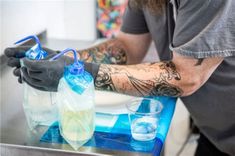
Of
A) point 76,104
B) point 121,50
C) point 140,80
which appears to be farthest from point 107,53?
point 76,104

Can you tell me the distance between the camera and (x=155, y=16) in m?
1.17

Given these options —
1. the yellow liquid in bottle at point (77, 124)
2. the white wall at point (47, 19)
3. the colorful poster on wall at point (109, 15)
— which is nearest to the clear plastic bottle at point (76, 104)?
the yellow liquid in bottle at point (77, 124)

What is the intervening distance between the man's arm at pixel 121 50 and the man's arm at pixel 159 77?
30cm

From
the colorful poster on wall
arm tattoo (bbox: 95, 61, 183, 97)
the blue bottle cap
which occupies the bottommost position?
the colorful poster on wall

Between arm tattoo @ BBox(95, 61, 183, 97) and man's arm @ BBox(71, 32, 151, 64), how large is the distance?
0.97 feet

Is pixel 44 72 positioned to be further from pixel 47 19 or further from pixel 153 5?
pixel 47 19

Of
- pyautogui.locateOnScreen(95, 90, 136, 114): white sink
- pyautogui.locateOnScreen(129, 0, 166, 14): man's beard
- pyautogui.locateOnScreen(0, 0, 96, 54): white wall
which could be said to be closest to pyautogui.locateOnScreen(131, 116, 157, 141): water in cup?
pyautogui.locateOnScreen(95, 90, 136, 114): white sink

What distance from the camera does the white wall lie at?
135 cm

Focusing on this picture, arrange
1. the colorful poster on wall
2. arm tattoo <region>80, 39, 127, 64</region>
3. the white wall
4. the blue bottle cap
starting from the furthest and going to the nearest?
1. the colorful poster on wall
2. the white wall
3. arm tattoo <region>80, 39, 127, 64</region>
4. the blue bottle cap

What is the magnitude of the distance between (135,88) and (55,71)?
0.22 m

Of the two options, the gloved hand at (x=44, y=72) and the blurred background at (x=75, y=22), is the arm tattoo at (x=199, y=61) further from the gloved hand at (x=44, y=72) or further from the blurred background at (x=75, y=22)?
the blurred background at (x=75, y=22)

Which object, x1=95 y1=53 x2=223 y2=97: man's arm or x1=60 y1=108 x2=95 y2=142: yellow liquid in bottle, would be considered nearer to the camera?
x1=60 y1=108 x2=95 y2=142: yellow liquid in bottle

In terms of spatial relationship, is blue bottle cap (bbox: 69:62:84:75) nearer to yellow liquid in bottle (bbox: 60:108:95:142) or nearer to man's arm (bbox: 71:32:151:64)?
yellow liquid in bottle (bbox: 60:108:95:142)

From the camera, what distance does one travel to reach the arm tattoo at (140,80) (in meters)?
0.91
